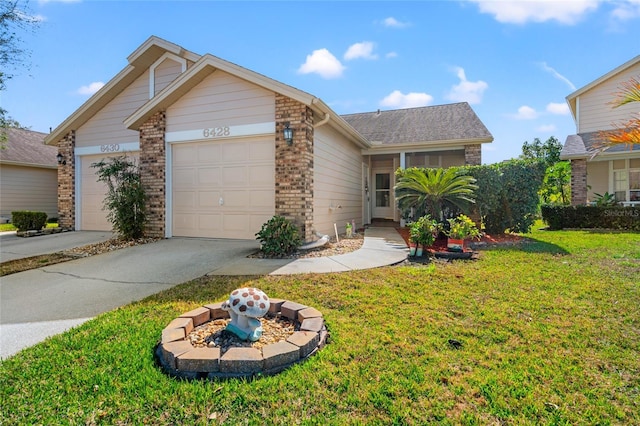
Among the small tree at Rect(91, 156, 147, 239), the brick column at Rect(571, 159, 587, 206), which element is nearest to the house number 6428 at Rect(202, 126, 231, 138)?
the small tree at Rect(91, 156, 147, 239)

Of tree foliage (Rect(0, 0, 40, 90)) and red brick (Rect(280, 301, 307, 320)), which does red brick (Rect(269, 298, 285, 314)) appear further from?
tree foliage (Rect(0, 0, 40, 90))

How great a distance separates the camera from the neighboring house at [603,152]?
12086 millimetres

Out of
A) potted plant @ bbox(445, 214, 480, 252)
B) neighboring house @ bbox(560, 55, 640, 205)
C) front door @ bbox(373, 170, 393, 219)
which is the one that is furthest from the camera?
front door @ bbox(373, 170, 393, 219)

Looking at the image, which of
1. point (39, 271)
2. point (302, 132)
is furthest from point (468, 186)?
point (39, 271)

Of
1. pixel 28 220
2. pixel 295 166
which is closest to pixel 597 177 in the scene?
pixel 295 166

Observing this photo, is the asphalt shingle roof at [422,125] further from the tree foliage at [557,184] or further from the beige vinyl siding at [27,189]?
the beige vinyl siding at [27,189]

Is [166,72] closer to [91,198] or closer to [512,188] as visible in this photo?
[91,198]

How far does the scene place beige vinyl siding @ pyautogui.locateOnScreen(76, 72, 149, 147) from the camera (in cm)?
1060

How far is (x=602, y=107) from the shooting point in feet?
46.4

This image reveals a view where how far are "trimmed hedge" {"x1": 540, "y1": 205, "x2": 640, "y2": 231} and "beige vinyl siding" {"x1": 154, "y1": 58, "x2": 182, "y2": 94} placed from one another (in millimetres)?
13381

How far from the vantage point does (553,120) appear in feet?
64.7

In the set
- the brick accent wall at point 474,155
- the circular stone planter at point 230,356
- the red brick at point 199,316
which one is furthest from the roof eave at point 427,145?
the circular stone planter at point 230,356

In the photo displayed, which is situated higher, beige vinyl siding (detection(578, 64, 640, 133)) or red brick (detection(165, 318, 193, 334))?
beige vinyl siding (detection(578, 64, 640, 133))

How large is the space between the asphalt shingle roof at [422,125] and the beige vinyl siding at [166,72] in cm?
702
